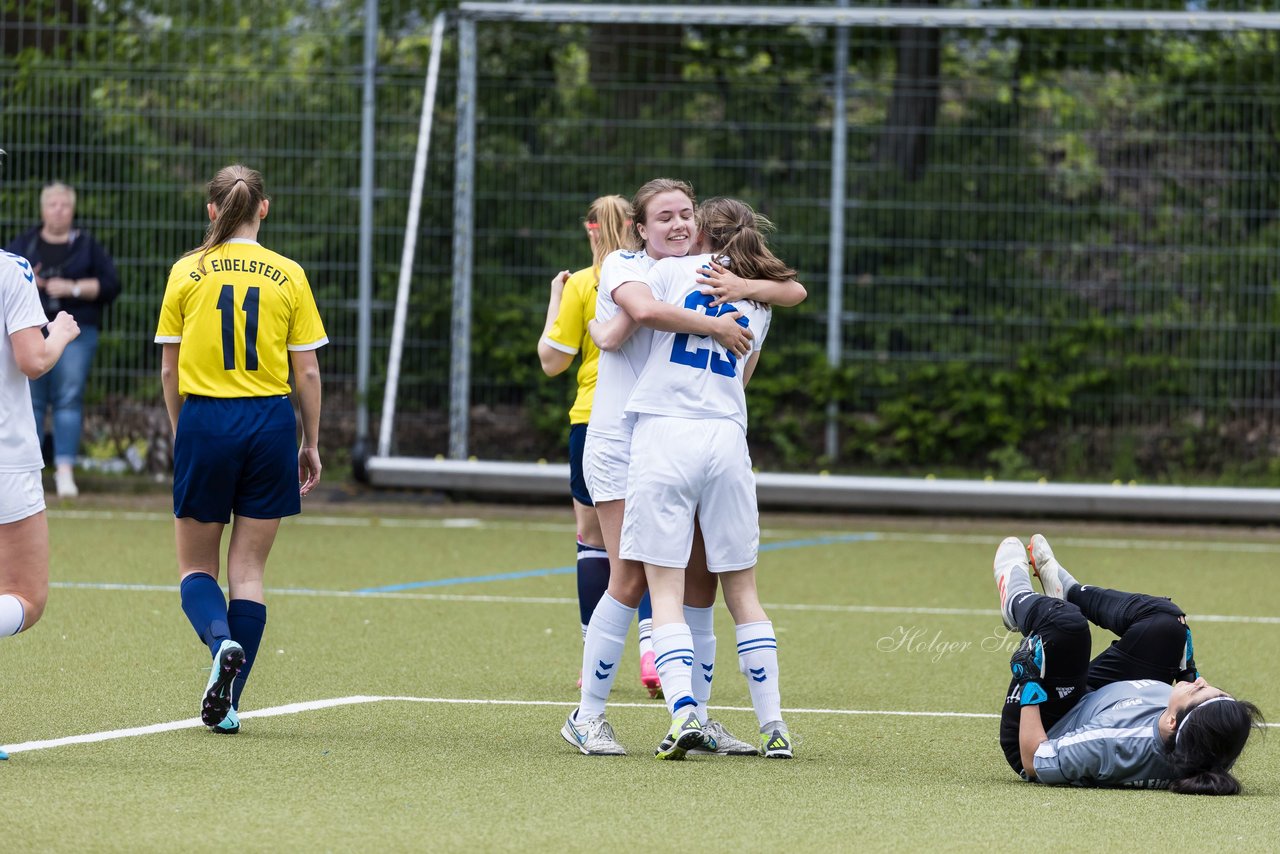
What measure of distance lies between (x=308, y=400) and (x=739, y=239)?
1579 mm

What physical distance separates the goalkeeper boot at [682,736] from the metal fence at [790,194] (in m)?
8.70

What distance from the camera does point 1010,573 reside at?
5863mm

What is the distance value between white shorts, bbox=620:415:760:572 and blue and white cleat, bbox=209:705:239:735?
1.37 metres

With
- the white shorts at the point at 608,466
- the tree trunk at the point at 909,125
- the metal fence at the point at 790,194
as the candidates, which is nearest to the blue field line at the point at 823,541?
the metal fence at the point at 790,194

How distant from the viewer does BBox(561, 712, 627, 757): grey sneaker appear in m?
5.52

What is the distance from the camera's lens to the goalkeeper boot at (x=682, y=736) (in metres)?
5.27

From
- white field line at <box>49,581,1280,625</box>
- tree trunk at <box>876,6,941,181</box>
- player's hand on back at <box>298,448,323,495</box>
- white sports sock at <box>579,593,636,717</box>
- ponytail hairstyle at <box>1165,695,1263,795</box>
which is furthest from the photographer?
tree trunk at <box>876,6,941,181</box>

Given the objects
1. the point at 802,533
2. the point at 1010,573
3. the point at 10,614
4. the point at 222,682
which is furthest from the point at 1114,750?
the point at 802,533

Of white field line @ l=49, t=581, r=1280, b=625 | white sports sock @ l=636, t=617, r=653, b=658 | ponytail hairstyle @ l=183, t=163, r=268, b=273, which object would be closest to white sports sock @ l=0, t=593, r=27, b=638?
ponytail hairstyle @ l=183, t=163, r=268, b=273

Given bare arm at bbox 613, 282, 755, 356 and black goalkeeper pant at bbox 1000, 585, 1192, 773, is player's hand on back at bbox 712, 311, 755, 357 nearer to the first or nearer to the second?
bare arm at bbox 613, 282, 755, 356

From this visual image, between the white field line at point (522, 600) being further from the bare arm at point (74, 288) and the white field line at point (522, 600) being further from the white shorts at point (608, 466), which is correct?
the bare arm at point (74, 288)

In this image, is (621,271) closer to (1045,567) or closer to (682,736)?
(682,736)

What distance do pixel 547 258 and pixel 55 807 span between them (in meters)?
9.81

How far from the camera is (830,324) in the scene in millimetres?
13953
